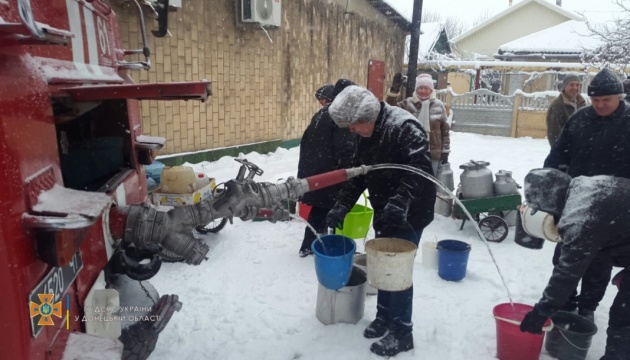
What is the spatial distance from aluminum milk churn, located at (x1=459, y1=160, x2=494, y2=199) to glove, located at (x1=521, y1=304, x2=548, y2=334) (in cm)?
298

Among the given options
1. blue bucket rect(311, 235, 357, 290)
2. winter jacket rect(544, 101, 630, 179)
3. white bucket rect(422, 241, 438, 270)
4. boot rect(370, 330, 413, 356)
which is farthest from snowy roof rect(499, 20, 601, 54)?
boot rect(370, 330, 413, 356)

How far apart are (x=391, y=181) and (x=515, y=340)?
4.26ft

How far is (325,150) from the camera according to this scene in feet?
15.1

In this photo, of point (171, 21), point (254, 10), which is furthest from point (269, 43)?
point (171, 21)

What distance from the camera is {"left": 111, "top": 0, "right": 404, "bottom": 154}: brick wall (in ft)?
23.4

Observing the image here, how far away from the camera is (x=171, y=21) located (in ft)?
23.4

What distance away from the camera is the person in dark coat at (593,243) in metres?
2.42

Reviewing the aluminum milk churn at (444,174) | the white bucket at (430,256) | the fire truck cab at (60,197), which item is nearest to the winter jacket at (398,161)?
the white bucket at (430,256)

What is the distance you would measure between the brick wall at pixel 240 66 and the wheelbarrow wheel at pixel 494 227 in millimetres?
4987

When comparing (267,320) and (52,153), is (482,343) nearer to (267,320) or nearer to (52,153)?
(267,320)

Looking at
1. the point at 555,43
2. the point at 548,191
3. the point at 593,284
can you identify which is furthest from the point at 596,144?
the point at 555,43

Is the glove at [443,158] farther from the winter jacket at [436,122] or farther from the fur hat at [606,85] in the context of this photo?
the fur hat at [606,85]

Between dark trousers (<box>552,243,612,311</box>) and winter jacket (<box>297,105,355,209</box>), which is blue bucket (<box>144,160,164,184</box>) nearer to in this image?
winter jacket (<box>297,105,355,209</box>)

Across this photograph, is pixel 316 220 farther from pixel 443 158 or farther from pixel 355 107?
pixel 443 158
